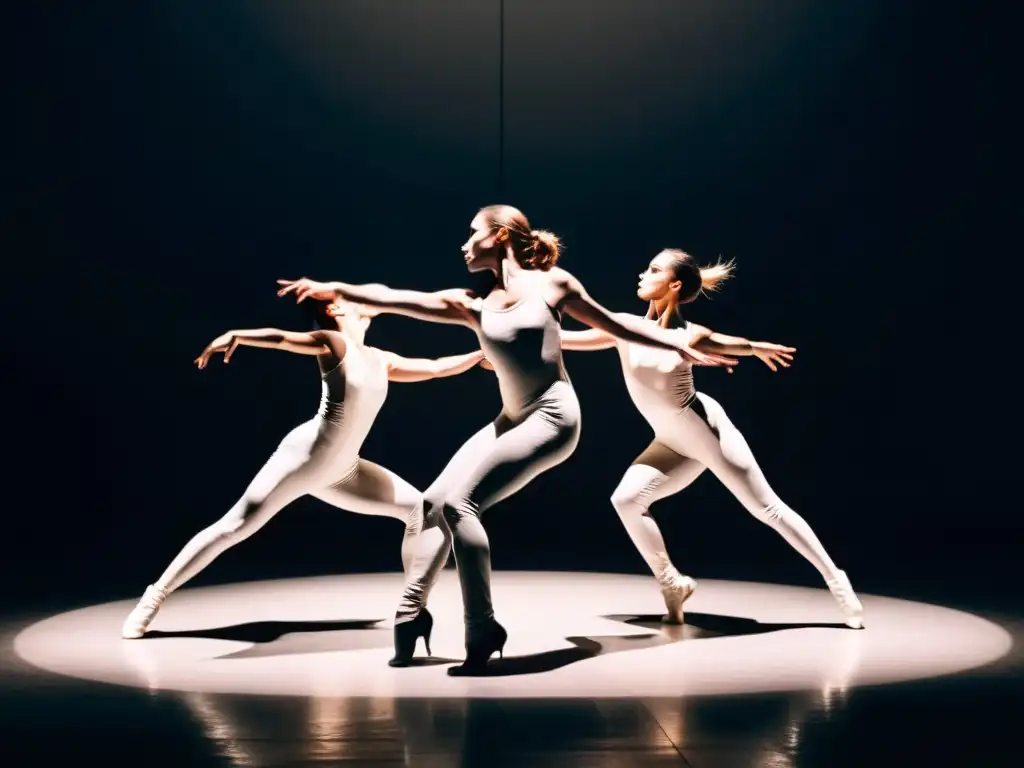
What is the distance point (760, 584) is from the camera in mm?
7395

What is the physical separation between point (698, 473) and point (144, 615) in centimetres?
230

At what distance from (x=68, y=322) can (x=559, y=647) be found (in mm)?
5537

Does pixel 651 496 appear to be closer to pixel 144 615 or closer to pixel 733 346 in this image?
pixel 733 346

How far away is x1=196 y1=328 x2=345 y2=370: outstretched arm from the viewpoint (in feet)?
17.9

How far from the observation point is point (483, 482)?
505 centimetres

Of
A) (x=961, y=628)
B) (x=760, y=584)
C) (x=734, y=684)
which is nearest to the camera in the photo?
(x=734, y=684)

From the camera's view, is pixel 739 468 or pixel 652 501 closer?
pixel 739 468

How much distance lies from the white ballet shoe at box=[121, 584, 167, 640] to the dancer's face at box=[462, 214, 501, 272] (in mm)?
1800

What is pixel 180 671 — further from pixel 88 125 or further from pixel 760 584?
pixel 88 125

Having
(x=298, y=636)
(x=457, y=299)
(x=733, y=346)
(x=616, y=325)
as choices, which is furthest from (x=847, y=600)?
(x=298, y=636)

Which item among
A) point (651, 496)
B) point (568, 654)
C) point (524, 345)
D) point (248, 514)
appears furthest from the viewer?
point (651, 496)

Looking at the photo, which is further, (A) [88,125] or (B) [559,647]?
(A) [88,125]

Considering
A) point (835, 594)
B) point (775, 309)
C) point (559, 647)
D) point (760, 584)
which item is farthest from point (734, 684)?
point (775, 309)

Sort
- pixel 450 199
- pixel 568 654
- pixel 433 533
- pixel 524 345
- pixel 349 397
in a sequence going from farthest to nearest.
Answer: pixel 450 199 → pixel 349 397 → pixel 568 654 → pixel 433 533 → pixel 524 345
